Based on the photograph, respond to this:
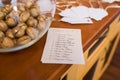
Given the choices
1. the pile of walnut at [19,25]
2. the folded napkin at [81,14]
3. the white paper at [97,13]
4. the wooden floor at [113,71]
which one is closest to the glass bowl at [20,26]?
the pile of walnut at [19,25]

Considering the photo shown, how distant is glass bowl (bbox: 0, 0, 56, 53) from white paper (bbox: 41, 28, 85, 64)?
0.05m

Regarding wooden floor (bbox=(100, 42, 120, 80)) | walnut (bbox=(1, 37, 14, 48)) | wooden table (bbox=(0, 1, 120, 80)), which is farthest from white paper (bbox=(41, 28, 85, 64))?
wooden floor (bbox=(100, 42, 120, 80))

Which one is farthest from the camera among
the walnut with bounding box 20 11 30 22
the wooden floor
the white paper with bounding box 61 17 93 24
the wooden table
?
the wooden floor

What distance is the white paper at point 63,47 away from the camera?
604 mm

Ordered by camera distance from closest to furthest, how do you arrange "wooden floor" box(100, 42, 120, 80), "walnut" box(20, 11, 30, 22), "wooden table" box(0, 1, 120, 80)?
1. "wooden table" box(0, 1, 120, 80)
2. "walnut" box(20, 11, 30, 22)
3. "wooden floor" box(100, 42, 120, 80)

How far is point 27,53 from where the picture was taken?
2.05ft

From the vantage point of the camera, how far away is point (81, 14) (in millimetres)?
852

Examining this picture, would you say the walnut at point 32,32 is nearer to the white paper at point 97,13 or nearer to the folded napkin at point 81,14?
the folded napkin at point 81,14

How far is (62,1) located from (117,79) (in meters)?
0.97

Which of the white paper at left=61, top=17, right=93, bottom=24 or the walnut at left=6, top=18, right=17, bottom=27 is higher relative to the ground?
the walnut at left=6, top=18, right=17, bottom=27

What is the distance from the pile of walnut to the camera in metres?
0.60

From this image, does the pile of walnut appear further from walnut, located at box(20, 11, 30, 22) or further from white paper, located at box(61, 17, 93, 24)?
white paper, located at box(61, 17, 93, 24)

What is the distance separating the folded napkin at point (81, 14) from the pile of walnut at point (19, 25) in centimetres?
16

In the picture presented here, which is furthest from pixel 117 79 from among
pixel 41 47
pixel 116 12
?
pixel 41 47
